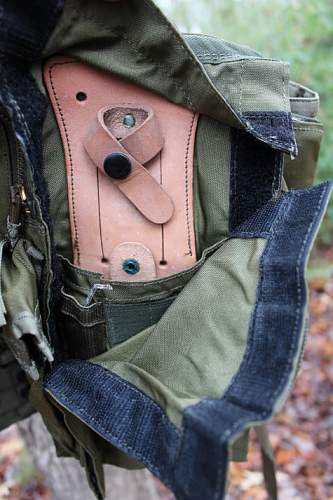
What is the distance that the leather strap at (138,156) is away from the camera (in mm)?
808

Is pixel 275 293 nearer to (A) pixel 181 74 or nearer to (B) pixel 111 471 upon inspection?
(A) pixel 181 74

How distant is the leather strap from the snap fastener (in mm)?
78

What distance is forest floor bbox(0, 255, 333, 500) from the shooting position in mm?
2092

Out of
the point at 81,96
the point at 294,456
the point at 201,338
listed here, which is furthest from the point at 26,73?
the point at 294,456

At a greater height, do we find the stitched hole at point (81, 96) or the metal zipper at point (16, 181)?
the stitched hole at point (81, 96)

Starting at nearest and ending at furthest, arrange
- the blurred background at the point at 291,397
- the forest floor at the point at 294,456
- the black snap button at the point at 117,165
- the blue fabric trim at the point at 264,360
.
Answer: the blue fabric trim at the point at 264,360, the black snap button at the point at 117,165, the blurred background at the point at 291,397, the forest floor at the point at 294,456

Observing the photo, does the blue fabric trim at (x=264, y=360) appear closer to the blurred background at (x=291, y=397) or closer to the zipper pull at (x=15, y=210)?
the zipper pull at (x=15, y=210)

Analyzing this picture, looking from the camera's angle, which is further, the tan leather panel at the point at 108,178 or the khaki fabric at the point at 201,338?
the tan leather panel at the point at 108,178

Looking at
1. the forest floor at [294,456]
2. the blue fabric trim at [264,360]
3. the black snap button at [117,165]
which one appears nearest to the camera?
the blue fabric trim at [264,360]

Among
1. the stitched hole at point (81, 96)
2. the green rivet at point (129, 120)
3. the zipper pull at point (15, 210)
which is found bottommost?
the zipper pull at point (15, 210)

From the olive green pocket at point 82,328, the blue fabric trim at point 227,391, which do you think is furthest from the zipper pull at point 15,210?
the blue fabric trim at point 227,391

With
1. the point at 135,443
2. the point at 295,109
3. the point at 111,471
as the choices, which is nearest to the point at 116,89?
the point at 295,109

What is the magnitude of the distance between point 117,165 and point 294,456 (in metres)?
1.84

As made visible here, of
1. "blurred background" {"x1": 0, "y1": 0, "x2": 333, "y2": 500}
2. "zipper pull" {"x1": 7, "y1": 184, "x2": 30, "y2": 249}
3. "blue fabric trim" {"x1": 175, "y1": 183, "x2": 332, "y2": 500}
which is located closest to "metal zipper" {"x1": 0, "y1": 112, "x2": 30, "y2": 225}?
"zipper pull" {"x1": 7, "y1": 184, "x2": 30, "y2": 249}
